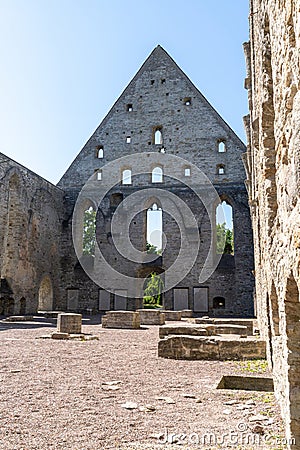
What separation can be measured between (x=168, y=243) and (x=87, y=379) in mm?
16720

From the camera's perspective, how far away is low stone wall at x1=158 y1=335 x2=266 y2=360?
657 centimetres

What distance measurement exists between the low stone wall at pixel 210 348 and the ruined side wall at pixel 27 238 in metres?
12.9

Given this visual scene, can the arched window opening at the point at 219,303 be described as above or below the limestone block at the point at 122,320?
above

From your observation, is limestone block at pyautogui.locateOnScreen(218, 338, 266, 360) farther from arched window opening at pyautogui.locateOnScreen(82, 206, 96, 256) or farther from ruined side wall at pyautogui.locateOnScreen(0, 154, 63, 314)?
arched window opening at pyautogui.locateOnScreen(82, 206, 96, 256)

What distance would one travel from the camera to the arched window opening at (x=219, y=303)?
832 inches

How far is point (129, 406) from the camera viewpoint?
3789 mm

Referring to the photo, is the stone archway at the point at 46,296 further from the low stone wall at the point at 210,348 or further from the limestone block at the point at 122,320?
the low stone wall at the point at 210,348

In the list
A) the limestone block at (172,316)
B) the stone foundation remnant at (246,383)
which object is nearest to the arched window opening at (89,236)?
the limestone block at (172,316)

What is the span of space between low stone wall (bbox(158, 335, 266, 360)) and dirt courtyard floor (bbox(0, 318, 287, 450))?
0.27m

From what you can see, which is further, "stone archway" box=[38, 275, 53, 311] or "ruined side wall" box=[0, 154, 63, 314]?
"stone archway" box=[38, 275, 53, 311]

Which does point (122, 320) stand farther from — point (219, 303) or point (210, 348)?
point (219, 303)

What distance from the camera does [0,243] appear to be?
18.1 metres

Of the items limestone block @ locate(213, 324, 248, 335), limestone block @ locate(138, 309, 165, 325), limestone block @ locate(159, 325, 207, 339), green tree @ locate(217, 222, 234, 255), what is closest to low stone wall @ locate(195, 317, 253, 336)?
limestone block @ locate(213, 324, 248, 335)

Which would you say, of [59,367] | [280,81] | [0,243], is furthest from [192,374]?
[0,243]
